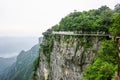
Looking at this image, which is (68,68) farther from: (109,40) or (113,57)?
(113,57)

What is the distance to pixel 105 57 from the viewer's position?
4050cm

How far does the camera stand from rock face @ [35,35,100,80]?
161 ft

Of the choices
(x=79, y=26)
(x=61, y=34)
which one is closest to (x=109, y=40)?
(x=79, y=26)

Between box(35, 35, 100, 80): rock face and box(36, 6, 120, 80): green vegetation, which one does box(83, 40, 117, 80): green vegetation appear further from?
box(35, 35, 100, 80): rock face

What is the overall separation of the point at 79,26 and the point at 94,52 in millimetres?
7946

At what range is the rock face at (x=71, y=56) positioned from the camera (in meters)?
49.1

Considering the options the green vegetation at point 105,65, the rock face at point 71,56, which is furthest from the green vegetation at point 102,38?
the rock face at point 71,56

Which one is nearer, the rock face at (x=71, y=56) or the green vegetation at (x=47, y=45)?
the rock face at (x=71, y=56)

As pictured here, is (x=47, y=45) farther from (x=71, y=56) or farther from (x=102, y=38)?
(x=102, y=38)

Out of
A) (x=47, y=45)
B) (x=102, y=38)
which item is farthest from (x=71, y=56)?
(x=47, y=45)

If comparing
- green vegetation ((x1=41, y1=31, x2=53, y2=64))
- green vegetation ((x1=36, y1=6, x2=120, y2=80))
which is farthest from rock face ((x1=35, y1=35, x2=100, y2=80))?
green vegetation ((x1=41, y1=31, x2=53, y2=64))

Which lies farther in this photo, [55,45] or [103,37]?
[55,45]

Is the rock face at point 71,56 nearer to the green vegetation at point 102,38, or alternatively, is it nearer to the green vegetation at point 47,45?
the green vegetation at point 102,38

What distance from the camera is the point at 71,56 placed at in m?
54.7
